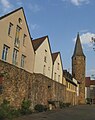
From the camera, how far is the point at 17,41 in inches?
1082

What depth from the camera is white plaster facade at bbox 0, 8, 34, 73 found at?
24.4 metres

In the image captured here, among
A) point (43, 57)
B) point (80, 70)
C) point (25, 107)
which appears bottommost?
point (25, 107)

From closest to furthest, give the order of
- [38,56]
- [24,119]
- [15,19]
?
[24,119]
[15,19]
[38,56]

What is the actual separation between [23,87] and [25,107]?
2472 mm

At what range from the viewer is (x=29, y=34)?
30.8 m

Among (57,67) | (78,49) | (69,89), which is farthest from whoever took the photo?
(78,49)

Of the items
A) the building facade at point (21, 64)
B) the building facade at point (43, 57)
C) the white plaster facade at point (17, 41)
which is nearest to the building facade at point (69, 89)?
the building facade at point (21, 64)

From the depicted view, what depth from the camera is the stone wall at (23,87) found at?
2300 centimetres

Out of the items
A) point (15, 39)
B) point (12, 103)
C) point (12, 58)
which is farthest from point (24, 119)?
point (15, 39)

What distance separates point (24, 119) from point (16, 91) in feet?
19.8

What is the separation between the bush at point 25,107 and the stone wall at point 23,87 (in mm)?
543

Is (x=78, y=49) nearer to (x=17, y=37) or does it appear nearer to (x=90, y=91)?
(x=90, y=91)

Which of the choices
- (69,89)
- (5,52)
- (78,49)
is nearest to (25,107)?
(5,52)

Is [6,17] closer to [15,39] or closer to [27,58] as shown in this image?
[15,39]
